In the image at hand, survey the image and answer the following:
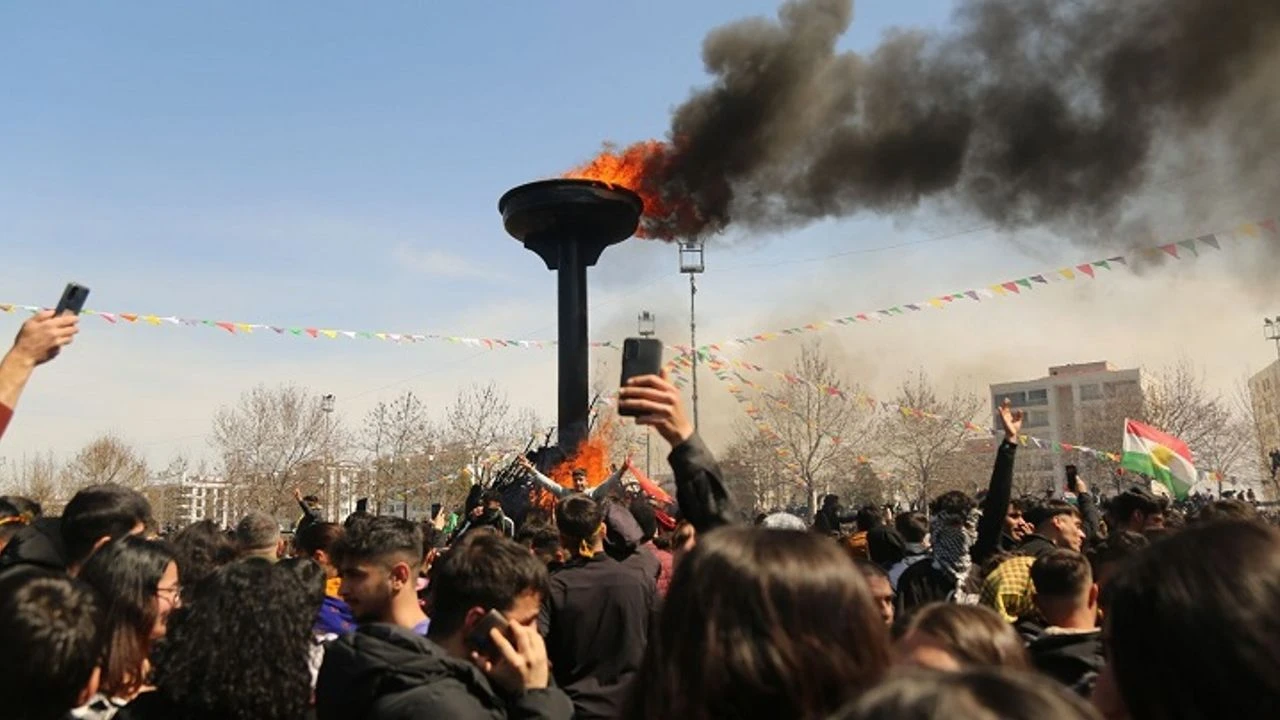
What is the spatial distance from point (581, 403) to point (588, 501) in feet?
43.5

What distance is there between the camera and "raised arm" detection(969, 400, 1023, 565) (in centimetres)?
564

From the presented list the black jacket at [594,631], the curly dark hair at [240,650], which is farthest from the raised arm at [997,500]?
the curly dark hair at [240,650]

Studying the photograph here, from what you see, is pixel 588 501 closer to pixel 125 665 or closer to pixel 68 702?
pixel 125 665

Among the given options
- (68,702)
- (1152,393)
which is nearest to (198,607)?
(68,702)

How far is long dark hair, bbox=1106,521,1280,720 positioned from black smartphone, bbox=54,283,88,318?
3579mm

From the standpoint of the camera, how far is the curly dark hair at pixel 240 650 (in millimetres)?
2525

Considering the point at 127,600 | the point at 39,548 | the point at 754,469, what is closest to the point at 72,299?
the point at 127,600

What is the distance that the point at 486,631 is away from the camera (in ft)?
9.08

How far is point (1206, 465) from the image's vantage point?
134 ft

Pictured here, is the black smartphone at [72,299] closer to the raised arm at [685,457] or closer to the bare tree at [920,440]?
the raised arm at [685,457]

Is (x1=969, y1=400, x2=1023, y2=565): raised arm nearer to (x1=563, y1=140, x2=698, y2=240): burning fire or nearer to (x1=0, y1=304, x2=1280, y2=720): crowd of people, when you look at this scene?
(x1=0, y1=304, x2=1280, y2=720): crowd of people

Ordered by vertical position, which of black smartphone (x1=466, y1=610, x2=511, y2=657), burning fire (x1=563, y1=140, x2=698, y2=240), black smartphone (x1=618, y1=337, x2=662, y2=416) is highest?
burning fire (x1=563, y1=140, x2=698, y2=240)

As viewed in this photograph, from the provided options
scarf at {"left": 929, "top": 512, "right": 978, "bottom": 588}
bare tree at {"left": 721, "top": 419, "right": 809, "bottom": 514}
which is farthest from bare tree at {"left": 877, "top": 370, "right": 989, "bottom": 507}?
scarf at {"left": 929, "top": 512, "right": 978, "bottom": 588}

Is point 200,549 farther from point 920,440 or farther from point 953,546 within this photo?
point 920,440
